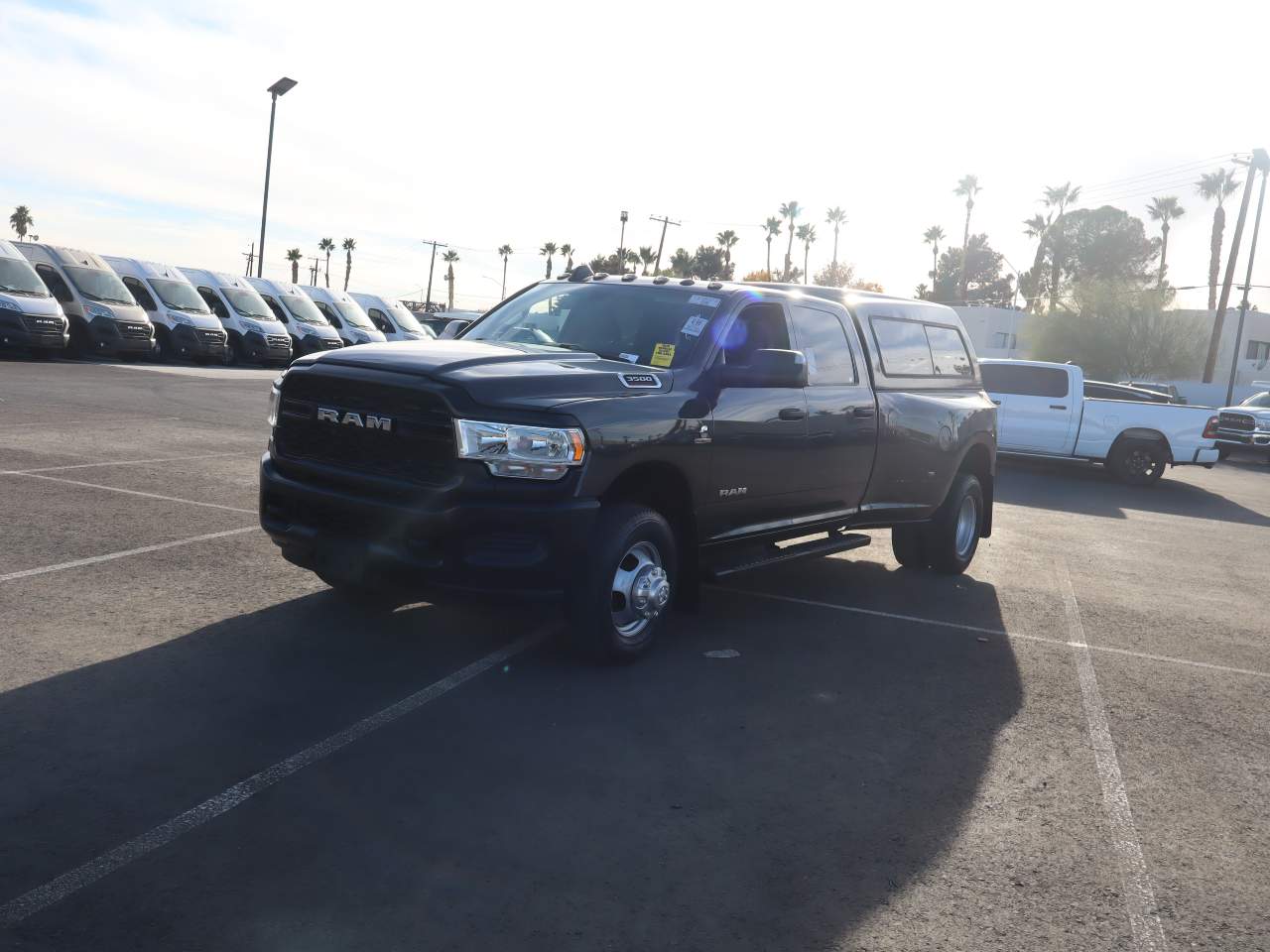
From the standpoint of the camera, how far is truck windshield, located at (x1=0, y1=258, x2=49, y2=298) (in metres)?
24.1

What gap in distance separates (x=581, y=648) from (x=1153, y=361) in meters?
58.2

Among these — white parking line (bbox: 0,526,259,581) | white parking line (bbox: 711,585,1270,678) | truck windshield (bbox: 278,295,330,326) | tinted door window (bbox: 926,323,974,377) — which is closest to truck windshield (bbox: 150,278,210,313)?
truck windshield (bbox: 278,295,330,326)

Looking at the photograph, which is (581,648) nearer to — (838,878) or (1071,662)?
(838,878)

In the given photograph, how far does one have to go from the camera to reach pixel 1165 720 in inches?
221

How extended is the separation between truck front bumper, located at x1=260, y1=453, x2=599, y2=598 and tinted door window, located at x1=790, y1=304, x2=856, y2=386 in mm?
2380

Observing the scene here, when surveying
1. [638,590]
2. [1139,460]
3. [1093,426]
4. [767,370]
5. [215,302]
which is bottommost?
[638,590]

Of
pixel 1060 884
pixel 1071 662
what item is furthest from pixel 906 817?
pixel 1071 662

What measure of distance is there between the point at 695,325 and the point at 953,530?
353cm

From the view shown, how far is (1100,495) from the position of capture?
651 inches

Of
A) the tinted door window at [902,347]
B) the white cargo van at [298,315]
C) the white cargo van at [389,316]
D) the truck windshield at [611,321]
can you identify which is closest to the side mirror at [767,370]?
the truck windshield at [611,321]

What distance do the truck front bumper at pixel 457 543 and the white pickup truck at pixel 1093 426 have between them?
1459 centimetres

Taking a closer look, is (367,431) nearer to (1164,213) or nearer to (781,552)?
(781,552)

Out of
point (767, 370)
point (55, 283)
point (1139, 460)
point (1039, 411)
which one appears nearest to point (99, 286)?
point (55, 283)

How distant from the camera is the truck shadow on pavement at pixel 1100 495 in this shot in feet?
48.7
